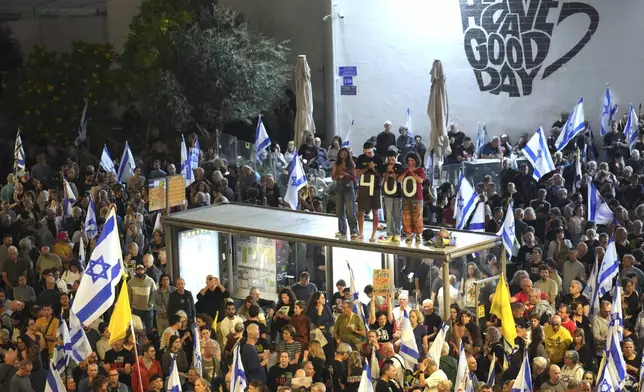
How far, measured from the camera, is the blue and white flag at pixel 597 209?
2316 cm

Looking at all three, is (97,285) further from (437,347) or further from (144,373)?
(437,347)

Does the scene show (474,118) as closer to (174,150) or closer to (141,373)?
(174,150)

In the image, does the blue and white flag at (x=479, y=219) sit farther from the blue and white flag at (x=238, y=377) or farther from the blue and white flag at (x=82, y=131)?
the blue and white flag at (x=82, y=131)

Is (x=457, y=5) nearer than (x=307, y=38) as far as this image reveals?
Yes

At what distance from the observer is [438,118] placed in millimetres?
27875

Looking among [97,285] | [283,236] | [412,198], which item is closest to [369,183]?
[412,198]

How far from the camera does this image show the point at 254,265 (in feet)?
72.2

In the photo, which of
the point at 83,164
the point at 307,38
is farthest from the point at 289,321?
the point at 307,38

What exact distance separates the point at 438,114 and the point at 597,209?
562 cm

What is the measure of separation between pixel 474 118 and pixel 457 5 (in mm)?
2957

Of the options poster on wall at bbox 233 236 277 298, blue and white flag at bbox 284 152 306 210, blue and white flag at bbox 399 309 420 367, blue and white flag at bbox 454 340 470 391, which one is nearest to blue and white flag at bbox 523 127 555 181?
blue and white flag at bbox 284 152 306 210

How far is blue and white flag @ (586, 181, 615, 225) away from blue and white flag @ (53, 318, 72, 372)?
1003 cm

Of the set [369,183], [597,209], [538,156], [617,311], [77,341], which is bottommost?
[77,341]

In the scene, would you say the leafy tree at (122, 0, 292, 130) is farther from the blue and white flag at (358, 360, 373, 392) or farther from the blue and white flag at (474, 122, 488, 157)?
the blue and white flag at (358, 360, 373, 392)
